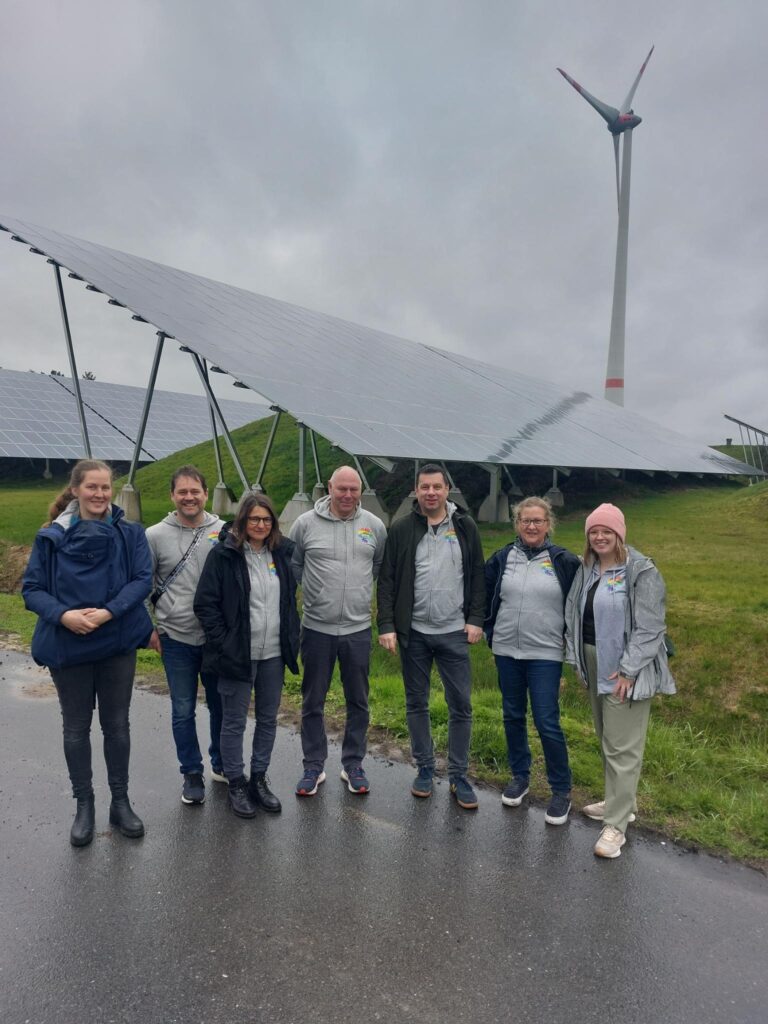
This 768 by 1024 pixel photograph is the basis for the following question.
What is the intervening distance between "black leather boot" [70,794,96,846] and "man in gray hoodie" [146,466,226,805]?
1.76 ft

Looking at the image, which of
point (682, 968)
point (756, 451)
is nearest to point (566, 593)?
point (682, 968)

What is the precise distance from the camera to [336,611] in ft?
13.9

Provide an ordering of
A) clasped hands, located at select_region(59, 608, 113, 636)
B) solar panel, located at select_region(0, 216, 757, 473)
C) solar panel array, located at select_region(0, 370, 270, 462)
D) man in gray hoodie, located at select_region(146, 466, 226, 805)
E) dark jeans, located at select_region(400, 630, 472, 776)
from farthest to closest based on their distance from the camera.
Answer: solar panel array, located at select_region(0, 370, 270, 462), solar panel, located at select_region(0, 216, 757, 473), dark jeans, located at select_region(400, 630, 472, 776), man in gray hoodie, located at select_region(146, 466, 226, 805), clasped hands, located at select_region(59, 608, 113, 636)

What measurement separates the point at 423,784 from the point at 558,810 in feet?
2.59

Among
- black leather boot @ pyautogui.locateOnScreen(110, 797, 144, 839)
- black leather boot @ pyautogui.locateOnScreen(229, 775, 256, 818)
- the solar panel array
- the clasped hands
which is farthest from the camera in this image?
the solar panel array

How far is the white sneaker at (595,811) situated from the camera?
3926 mm

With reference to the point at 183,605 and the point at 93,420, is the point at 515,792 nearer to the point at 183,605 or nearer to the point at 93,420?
the point at 183,605

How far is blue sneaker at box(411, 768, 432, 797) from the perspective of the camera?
4.12 metres

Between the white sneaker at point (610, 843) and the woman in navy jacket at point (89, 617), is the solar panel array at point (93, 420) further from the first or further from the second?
the white sneaker at point (610, 843)

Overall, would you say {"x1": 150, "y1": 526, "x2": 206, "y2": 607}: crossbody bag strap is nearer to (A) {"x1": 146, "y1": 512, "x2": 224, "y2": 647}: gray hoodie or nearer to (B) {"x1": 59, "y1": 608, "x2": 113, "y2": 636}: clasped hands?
(A) {"x1": 146, "y1": 512, "x2": 224, "y2": 647}: gray hoodie

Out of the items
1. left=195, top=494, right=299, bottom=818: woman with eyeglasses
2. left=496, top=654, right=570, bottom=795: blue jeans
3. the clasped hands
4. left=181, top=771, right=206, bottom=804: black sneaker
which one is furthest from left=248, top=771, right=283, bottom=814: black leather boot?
left=496, top=654, right=570, bottom=795: blue jeans

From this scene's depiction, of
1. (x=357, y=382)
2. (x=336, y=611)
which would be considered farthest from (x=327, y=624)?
(x=357, y=382)

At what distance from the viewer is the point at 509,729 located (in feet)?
13.7

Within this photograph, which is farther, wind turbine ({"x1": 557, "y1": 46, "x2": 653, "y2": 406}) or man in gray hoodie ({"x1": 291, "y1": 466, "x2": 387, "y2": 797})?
wind turbine ({"x1": 557, "y1": 46, "x2": 653, "y2": 406})
